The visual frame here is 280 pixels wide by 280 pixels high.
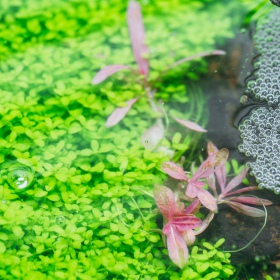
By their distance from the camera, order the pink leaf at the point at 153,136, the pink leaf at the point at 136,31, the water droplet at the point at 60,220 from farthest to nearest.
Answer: the pink leaf at the point at 136,31 → the pink leaf at the point at 153,136 → the water droplet at the point at 60,220

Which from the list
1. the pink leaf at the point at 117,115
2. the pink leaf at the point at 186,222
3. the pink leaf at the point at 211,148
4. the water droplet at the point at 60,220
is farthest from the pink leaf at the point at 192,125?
the water droplet at the point at 60,220

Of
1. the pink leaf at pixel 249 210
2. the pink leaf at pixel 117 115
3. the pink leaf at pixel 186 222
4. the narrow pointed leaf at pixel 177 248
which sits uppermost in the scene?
the pink leaf at pixel 117 115

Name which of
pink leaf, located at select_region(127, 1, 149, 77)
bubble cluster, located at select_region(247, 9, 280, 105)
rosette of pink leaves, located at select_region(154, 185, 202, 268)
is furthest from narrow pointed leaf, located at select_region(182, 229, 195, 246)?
pink leaf, located at select_region(127, 1, 149, 77)

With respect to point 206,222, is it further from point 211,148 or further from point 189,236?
point 211,148

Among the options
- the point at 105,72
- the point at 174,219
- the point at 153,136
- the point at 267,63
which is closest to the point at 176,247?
the point at 174,219

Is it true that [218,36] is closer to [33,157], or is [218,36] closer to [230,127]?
[230,127]

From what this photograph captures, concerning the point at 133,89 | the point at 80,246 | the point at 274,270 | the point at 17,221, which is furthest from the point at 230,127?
the point at 17,221

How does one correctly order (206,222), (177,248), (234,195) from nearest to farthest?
(177,248) < (206,222) < (234,195)

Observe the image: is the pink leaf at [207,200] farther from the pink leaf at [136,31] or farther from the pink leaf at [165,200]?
the pink leaf at [136,31]
